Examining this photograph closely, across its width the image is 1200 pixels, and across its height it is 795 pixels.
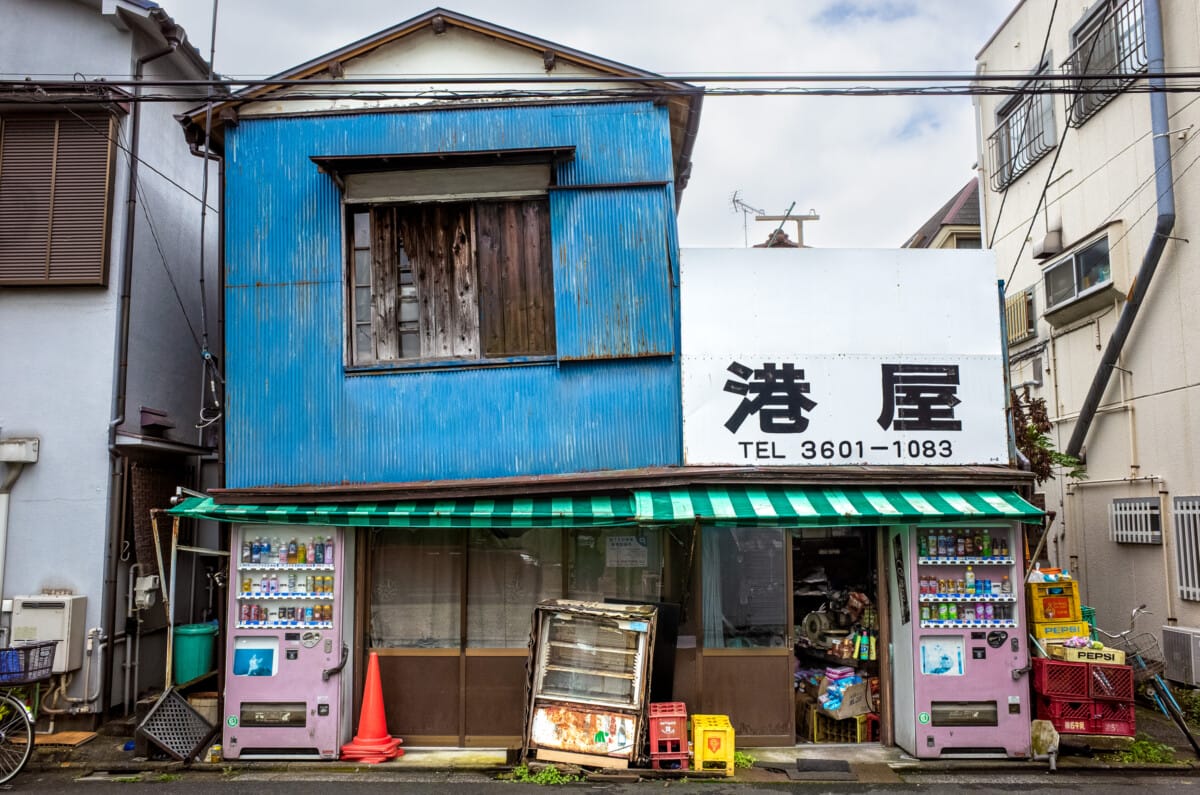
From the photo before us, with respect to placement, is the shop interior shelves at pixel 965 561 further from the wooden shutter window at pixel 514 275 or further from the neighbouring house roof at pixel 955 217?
the neighbouring house roof at pixel 955 217

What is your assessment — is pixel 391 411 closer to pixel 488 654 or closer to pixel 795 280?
pixel 488 654

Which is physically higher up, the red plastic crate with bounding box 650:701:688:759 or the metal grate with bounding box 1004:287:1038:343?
the metal grate with bounding box 1004:287:1038:343

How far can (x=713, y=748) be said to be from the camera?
30.9ft

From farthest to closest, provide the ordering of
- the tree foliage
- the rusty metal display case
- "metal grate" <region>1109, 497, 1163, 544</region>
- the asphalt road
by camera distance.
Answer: the tree foliage, "metal grate" <region>1109, 497, 1163, 544</region>, the rusty metal display case, the asphalt road

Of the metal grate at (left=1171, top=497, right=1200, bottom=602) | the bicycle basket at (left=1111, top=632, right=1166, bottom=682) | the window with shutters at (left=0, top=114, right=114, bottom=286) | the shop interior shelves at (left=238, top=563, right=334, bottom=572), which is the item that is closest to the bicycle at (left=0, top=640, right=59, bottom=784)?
the shop interior shelves at (left=238, top=563, right=334, bottom=572)

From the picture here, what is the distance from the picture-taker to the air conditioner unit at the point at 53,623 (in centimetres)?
1037

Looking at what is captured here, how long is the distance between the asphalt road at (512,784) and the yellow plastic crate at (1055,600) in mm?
1889

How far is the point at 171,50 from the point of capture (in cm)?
1210

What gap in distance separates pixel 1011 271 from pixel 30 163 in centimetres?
1744

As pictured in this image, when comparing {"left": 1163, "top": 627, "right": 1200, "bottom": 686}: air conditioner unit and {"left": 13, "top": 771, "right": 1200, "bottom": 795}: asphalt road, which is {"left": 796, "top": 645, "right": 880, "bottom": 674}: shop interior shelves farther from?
{"left": 1163, "top": 627, "right": 1200, "bottom": 686}: air conditioner unit

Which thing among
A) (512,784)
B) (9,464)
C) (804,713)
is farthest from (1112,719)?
(9,464)

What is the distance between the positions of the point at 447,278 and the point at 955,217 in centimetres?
1751

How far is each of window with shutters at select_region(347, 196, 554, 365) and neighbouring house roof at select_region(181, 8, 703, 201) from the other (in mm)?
1585

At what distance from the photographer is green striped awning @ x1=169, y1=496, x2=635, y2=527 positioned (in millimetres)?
9711
